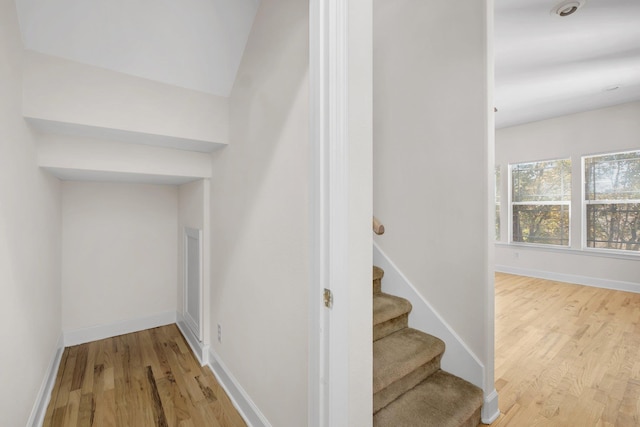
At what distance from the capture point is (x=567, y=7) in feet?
6.84

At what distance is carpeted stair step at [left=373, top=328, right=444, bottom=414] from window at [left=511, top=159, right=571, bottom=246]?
4.39 m

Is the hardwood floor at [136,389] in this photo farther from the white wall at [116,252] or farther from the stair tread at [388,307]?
the stair tread at [388,307]

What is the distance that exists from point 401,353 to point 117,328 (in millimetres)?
2657

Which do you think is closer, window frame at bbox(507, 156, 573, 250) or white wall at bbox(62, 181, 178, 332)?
Result: white wall at bbox(62, 181, 178, 332)

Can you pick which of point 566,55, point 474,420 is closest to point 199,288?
point 474,420

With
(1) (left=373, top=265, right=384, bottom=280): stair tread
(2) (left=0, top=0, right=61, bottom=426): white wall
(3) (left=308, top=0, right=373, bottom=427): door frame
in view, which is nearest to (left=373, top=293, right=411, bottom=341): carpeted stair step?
(1) (left=373, top=265, right=384, bottom=280): stair tread

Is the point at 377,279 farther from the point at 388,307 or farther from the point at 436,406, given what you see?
the point at 436,406

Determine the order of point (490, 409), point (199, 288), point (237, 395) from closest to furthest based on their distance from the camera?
1. point (490, 409)
2. point (237, 395)
3. point (199, 288)

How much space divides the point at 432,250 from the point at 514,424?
1.06m

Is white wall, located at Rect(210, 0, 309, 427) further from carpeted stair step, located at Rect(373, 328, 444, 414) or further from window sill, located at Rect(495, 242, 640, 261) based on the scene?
window sill, located at Rect(495, 242, 640, 261)

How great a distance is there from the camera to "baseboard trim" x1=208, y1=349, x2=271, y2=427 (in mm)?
1522

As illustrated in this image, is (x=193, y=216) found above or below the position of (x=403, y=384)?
above

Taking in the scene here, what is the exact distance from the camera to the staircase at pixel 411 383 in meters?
1.41

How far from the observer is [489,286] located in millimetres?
1602
